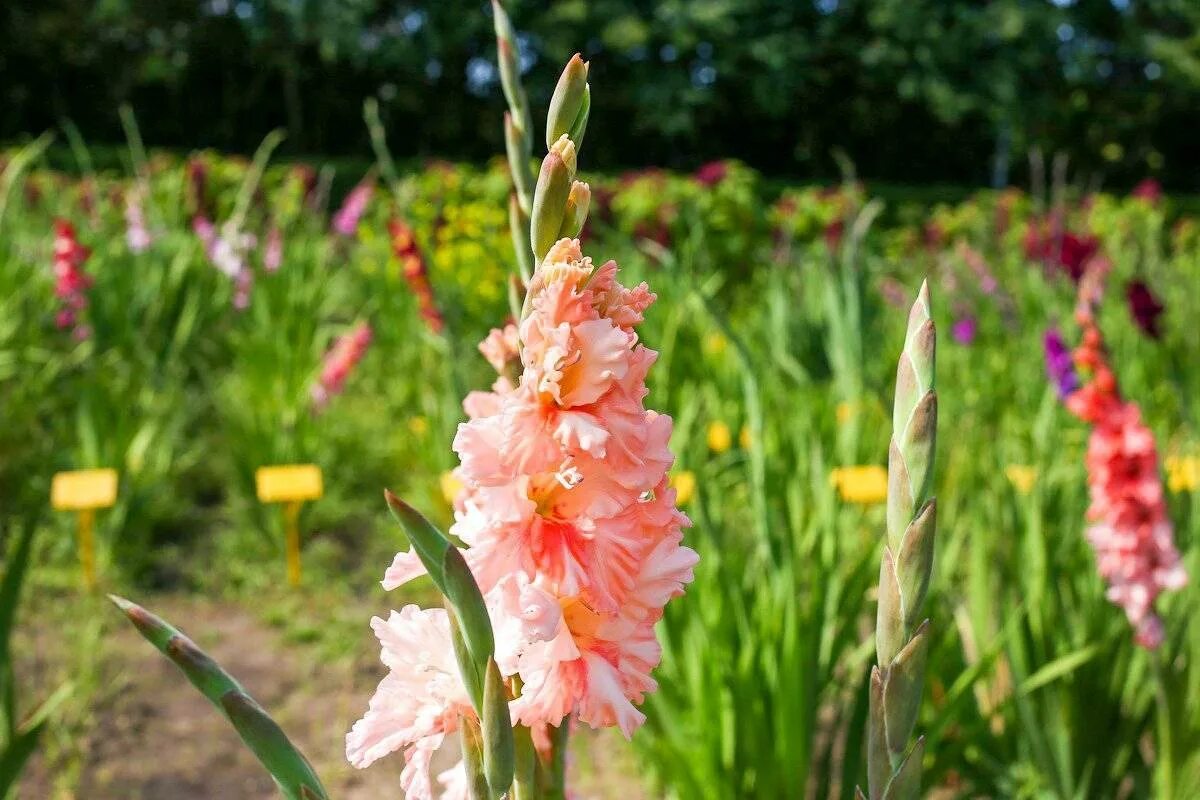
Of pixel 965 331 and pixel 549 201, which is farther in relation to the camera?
pixel 965 331

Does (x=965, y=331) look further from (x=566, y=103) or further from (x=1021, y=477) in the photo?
(x=566, y=103)

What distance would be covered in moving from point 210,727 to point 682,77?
1800cm

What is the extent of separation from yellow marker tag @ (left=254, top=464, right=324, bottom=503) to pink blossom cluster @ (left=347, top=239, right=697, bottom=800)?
6.54ft

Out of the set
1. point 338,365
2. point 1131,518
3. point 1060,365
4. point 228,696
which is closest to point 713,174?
point 338,365

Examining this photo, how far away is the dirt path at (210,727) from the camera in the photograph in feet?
6.23

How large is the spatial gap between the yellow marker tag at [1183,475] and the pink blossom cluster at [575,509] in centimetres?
153

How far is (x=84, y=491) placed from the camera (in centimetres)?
216

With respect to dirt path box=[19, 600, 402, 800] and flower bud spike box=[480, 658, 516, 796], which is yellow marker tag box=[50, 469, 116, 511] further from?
flower bud spike box=[480, 658, 516, 796]

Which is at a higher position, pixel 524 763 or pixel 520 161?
pixel 520 161

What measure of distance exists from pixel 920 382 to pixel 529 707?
0.21 m

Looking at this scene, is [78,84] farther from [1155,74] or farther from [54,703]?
[1155,74]

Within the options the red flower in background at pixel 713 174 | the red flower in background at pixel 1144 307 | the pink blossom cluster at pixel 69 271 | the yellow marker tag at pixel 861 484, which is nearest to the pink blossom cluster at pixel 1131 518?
the yellow marker tag at pixel 861 484

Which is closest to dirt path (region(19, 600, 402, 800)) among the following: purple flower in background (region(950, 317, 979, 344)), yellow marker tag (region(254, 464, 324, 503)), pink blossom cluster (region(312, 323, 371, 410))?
yellow marker tag (region(254, 464, 324, 503))

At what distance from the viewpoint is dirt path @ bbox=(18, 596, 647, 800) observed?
1.90 m
